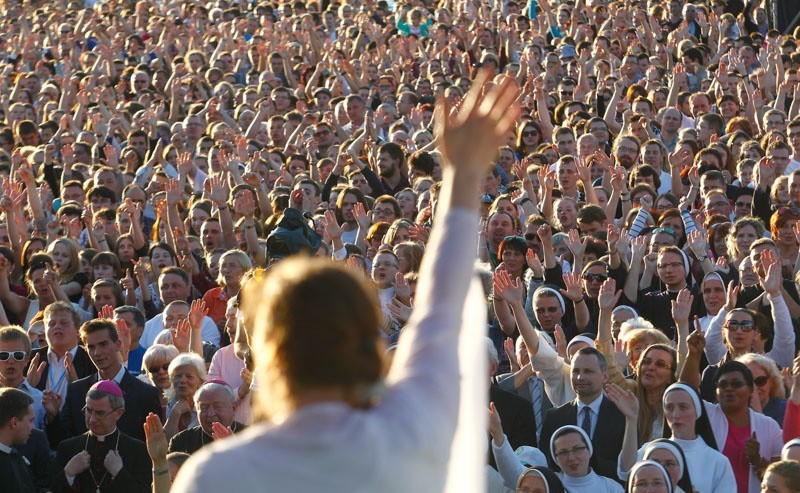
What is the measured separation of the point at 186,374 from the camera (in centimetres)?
767

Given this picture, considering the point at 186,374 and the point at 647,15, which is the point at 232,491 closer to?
the point at 186,374

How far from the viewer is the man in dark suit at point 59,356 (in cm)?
859

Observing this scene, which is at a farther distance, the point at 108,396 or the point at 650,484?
the point at 108,396

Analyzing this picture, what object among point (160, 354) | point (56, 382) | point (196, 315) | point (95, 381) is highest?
point (196, 315)

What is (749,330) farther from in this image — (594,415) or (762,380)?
(594,415)

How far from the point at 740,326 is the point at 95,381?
367 centimetres

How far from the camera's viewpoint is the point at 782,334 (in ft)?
26.8

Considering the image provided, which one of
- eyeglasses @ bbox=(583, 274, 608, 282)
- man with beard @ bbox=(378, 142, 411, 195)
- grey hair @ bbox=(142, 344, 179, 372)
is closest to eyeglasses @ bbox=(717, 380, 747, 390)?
eyeglasses @ bbox=(583, 274, 608, 282)

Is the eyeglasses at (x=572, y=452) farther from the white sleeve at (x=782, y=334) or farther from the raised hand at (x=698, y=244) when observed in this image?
the raised hand at (x=698, y=244)

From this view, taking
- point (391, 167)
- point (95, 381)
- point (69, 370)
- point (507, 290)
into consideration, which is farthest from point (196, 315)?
point (391, 167)

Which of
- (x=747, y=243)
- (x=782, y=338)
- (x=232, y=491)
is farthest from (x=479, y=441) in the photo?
(x=747, y=243)

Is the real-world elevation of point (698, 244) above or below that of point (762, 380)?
above

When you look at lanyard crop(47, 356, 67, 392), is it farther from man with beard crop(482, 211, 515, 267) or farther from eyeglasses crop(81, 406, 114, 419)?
man with beard crop(482, 211, 515, 267)

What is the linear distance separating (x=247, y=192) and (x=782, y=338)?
433 cm
